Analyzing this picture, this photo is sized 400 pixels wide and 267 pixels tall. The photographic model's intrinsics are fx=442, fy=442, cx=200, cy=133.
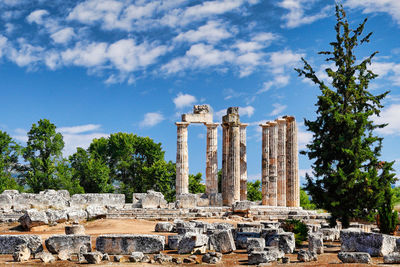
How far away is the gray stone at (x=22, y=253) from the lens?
12625 mm

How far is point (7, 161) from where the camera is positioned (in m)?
49.2

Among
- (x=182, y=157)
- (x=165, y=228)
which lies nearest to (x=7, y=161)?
(x=182, y=157)

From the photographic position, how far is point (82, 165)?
55312 millimetres

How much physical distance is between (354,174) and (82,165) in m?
43.1

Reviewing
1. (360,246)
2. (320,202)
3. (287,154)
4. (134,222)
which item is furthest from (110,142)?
(360,246)

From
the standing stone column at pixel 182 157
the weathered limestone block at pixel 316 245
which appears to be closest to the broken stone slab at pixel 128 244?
the weathered limestone block at pixel 316 245

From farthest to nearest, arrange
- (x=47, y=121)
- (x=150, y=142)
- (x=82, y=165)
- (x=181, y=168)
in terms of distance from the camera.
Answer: (x=150, y=142) < (x=82, y=165) < (x=47, y=121) < (x=181, y=168)

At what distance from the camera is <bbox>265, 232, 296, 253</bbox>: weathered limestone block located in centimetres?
1469

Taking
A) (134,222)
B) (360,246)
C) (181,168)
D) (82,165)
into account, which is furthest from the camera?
(82,165)

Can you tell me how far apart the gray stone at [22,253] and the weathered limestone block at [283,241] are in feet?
25.2

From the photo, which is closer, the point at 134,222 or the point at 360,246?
the point at 360,246

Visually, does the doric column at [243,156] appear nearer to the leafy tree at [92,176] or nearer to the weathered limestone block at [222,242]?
the leafy tree at [92,176]

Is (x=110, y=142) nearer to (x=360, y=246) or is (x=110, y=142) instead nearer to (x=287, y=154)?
(x=287, y=154)

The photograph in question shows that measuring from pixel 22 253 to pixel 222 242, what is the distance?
20.1ft
